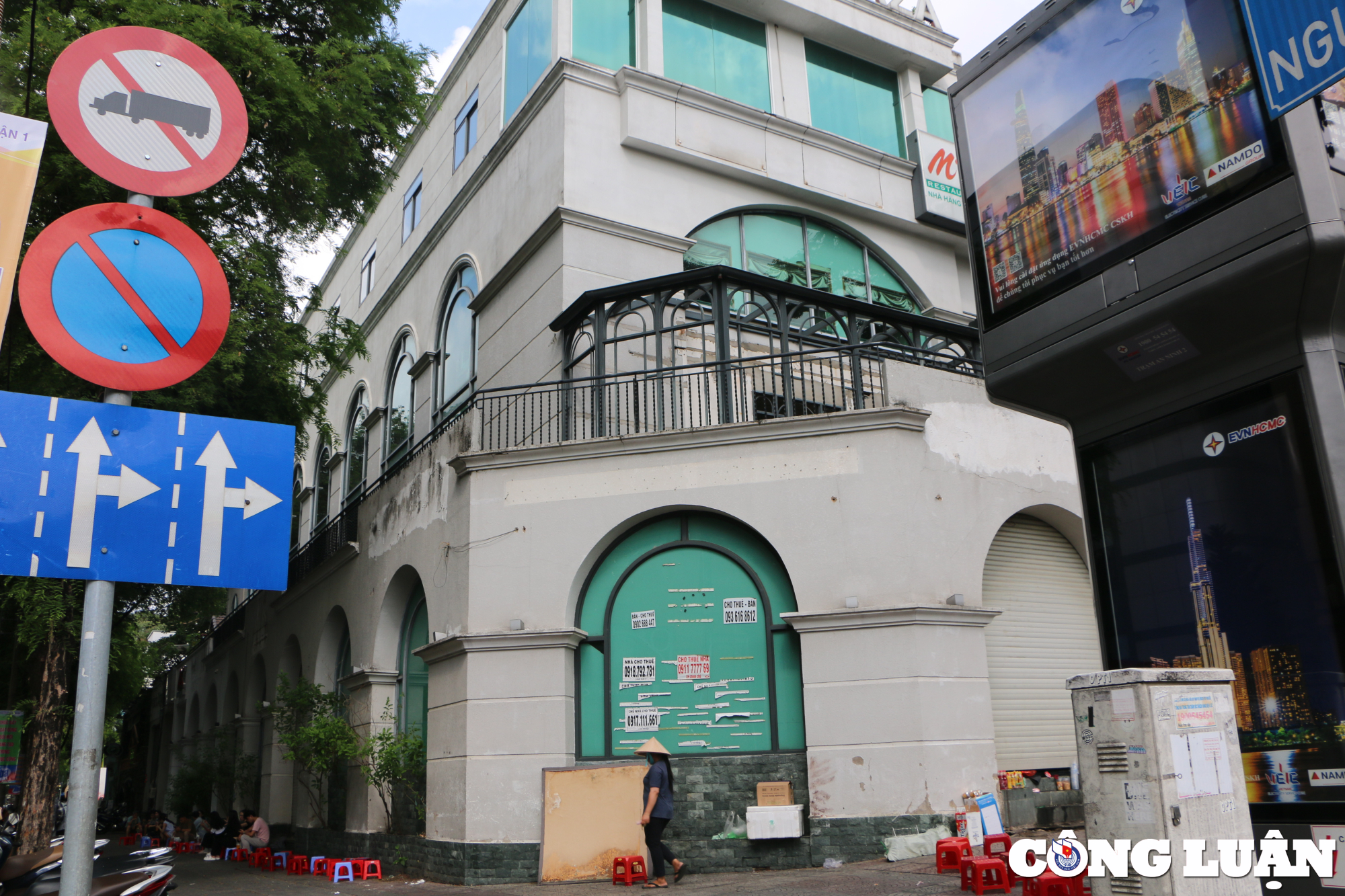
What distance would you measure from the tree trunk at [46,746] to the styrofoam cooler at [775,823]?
29.8 ft

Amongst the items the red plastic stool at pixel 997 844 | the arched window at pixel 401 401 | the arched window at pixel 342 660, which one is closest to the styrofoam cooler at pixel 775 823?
the red plastic stool at pixel 997 844

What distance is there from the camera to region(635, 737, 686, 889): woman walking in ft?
36.7

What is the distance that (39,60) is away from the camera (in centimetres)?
1303

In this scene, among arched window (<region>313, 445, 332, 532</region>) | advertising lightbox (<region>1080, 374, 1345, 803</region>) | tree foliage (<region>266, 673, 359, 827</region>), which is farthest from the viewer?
arched window (<region>313, 445, 332, 532</region>)

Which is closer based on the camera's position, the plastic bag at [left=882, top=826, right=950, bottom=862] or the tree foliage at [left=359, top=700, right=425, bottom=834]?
the plastic bag at [left=882, top=826, right=950, bottom=862]

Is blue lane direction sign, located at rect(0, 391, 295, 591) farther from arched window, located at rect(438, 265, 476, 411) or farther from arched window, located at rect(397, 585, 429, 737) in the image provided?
arched window, located at rect(438, 265, 476, 411)

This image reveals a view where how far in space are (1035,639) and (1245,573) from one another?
8.95m

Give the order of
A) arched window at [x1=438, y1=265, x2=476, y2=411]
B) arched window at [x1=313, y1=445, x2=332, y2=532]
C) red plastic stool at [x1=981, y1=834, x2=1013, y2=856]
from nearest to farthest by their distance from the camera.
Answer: red plastic stool at [x1=981, y1=834, x2=1013, y2=856]
arched window at [x1=438, y1=265, x2=476, y2=411]
arched window at [x1=313, y1=445, x2=332, y2=532]

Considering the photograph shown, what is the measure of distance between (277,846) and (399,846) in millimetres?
8678

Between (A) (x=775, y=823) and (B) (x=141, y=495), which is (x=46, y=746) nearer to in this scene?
(A) (x=775, y=823)

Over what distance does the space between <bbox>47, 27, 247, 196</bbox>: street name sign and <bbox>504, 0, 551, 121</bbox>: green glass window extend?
16245mm

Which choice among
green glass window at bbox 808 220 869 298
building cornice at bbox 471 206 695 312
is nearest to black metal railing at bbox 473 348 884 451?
building cornice at bbox 471 206 695 312

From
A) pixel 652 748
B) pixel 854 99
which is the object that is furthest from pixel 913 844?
pixel 854 99

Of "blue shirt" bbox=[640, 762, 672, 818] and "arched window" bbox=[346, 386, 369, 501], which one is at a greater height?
"arched window" bbox=[346, 386, 369, 501]
